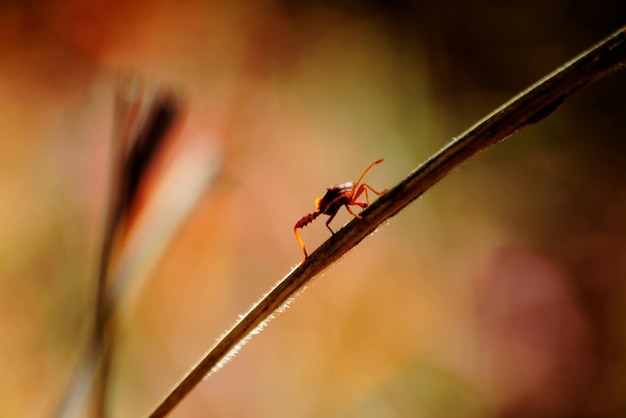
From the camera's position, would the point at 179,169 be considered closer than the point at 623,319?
Yes

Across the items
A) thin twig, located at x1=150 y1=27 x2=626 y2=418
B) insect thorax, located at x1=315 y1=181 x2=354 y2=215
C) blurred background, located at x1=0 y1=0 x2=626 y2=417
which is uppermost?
blurred background, located at x1=0 y1=0 x2=626 y2=417

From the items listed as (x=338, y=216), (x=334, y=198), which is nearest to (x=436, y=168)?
(x=334, y=198)

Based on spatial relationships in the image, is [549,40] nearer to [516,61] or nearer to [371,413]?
[516,61]

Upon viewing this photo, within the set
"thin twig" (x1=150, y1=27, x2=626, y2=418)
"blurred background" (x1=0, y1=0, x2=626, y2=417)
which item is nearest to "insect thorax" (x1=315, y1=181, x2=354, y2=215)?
"thin twig" (x1=150, y1=27, x2=626, y2=418)

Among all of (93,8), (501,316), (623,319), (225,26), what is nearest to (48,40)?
(93,8)

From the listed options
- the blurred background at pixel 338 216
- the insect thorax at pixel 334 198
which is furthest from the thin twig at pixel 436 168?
the blurred background at pixel 338 216

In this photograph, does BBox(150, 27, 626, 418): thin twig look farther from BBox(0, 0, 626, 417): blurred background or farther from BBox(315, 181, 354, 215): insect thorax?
BBox(0, 0, 626, 417): blurred background
